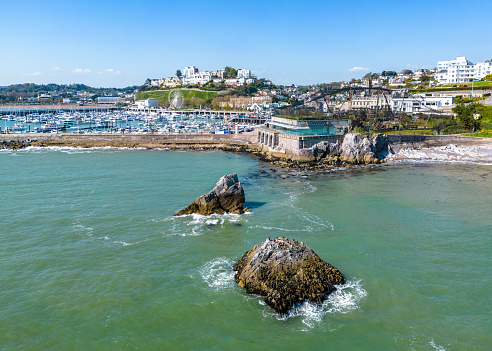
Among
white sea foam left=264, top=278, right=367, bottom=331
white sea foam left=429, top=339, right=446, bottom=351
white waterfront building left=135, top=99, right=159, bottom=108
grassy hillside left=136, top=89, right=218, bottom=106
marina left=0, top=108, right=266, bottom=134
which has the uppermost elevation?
grassy hillside left=136, top=89, right=218, bottom=106

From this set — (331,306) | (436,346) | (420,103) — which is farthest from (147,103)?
(436,346)

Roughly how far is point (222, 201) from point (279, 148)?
93.6 ft

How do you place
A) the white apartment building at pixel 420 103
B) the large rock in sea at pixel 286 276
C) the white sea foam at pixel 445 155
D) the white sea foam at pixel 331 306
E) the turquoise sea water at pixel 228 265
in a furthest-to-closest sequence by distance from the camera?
the white apartment building at pixel 420 103 → the white sea foam at pixel 445 155 → the large rock in sea at pixel 286 276 → the white sea foam at pixel 331 306 → the turquoise sea water at pixel 228 265

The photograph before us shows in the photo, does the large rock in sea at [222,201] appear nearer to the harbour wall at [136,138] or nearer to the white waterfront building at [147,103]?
the harbour wall at [136,138]

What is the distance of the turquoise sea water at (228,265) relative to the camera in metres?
13.2

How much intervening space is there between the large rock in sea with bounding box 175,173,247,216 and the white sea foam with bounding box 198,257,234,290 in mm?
7370

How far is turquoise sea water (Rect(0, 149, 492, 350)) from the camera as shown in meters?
13.2

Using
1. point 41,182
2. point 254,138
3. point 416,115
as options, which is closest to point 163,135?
point 254,138

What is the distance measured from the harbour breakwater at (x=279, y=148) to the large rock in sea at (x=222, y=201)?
18.3 metres

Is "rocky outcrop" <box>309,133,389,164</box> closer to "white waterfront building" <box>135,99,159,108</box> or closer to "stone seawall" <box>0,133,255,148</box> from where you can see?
"stone seawall" <box>0,133,255,148</box>

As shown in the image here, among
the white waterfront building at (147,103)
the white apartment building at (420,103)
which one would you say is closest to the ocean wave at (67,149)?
the white apartment building at (420,103)

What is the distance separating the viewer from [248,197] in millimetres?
30672

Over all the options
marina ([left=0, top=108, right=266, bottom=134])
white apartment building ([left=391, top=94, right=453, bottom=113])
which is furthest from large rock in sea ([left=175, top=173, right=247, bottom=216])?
white apartment building ([left=391, top=94, right=453, bottom=113])

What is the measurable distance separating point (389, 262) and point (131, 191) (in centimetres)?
2306
